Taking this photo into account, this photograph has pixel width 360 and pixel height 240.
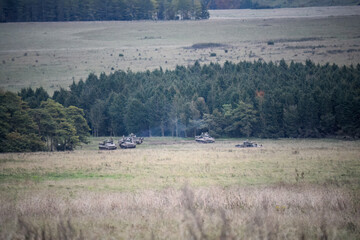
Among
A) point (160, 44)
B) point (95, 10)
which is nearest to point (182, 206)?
point (160, 44)

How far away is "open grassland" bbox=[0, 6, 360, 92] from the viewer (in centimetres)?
13050

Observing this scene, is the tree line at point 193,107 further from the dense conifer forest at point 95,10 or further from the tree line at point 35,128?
the dense conifer forest at point 95,10

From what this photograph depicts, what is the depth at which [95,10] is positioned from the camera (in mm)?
190000

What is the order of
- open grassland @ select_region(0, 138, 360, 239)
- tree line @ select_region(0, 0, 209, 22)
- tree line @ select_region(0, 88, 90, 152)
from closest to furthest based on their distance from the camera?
open grassland @ select_region(0, 138, 360, 239) → tree line @ select_region(0, 88, 90, 152) → tree line @ select_region(0, 0, 209, 22)

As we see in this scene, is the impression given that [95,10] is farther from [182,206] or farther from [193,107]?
[182,206]

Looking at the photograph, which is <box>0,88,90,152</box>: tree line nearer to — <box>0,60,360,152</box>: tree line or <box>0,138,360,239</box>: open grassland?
<box>0,60,360,152</box>: tree line

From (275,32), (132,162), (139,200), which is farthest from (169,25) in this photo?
(139,200)

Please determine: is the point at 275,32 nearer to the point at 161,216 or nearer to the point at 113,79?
the point at 113,79

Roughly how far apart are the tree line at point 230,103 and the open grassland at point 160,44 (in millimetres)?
26227

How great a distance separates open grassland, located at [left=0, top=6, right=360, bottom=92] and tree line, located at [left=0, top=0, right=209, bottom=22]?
7.96 m

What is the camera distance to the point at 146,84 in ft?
333

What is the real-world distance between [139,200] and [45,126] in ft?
164

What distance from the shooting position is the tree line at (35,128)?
56.1 metres

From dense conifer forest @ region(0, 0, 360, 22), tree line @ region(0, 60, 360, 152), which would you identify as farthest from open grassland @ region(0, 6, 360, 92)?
tree line @ region(0, 60, 360, 152)
